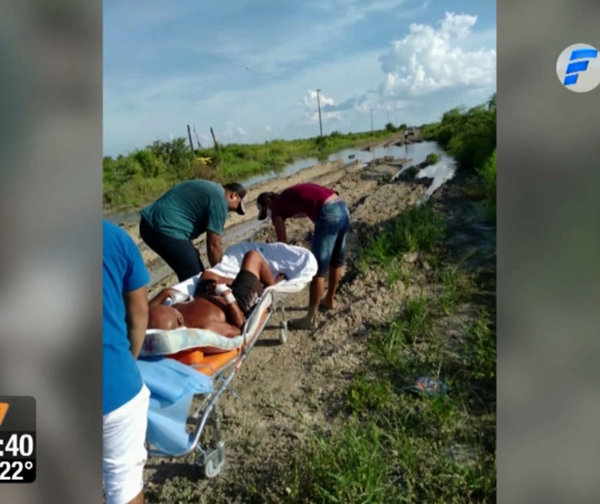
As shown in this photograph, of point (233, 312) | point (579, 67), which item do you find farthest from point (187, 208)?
point (579, 67)

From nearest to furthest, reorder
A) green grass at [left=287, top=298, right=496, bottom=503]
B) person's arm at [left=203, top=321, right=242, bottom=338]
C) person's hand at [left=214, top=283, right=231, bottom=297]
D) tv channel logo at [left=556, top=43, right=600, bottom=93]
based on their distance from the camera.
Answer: tv channel logo at [left=556, top=43, right=600, bottom=93] < green grass at [left=287, top=298, right=496, bottom=503] < person's hand at [left=214, top=283, right=231, bottom=297] < person's arm at [left=203, top=321, right=242, bottom=338]

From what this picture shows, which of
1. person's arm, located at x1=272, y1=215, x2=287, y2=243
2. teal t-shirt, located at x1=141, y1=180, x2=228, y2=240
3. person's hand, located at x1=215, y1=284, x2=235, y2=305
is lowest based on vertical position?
person's hand, located at x1=215, y1=284, x2=235, y2=305

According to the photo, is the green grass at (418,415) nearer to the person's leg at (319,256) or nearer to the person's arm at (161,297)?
the person's leg at (319,256)

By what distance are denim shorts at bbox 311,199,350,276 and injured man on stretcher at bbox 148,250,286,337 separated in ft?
0.96

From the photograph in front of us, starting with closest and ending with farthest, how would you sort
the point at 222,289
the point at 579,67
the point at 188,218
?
the point at 579,67, the point at 188,218, the point at 222,289

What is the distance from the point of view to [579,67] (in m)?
1.64

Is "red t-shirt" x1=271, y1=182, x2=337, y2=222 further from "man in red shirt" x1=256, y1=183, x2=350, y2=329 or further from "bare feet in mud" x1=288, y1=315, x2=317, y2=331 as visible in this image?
"bare feet in mud" x1=288, y1=315, x2=317, y2=331

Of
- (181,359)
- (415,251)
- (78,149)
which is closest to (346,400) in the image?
(415,251)

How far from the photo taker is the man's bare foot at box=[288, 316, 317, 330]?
2096 mm

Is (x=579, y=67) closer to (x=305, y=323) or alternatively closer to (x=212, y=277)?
(x=305, y=323)

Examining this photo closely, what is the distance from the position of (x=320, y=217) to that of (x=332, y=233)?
0.07 meters

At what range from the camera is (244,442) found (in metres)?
2.00
